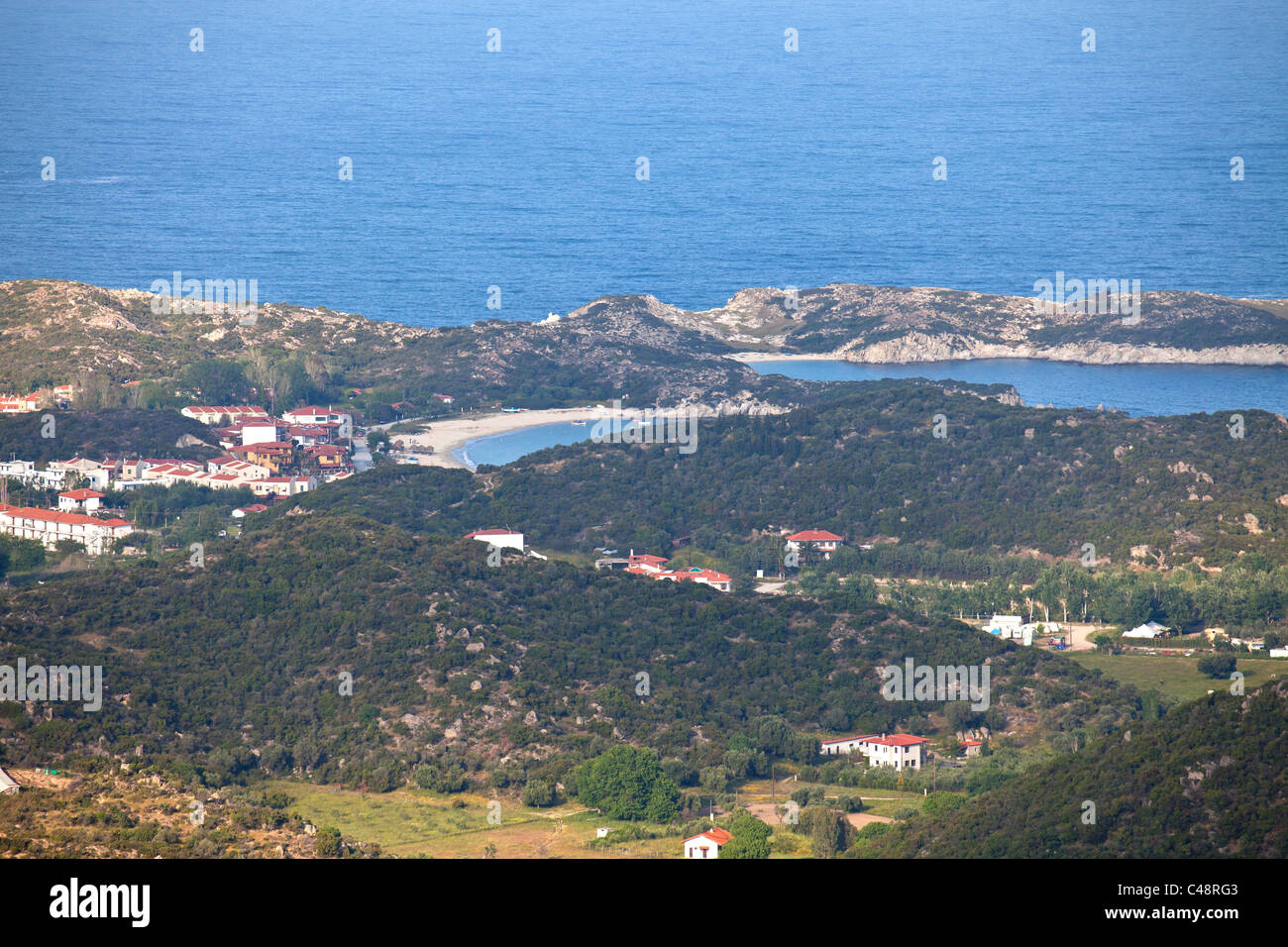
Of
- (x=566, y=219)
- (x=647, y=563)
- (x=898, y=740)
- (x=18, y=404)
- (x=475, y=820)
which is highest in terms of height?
(x=566, y=219)

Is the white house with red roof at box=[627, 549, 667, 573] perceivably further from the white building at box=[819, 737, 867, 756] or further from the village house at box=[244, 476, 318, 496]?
the white building at box=[819, 737, 867, 756]

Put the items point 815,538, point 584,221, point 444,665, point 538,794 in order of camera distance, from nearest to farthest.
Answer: point 538,794, point 444,665, point 815,538, point 584,221

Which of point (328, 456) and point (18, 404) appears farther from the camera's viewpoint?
point (18, 404)

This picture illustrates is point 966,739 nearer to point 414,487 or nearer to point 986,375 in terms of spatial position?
point 414,487

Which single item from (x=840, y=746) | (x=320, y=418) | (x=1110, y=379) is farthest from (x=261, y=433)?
(x=1110, y=379)

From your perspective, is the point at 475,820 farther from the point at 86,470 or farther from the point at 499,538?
the point at 86,470

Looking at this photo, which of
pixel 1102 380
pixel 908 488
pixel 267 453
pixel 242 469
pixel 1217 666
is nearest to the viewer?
pixel 1217 666

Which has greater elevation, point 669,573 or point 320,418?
point 320,418
